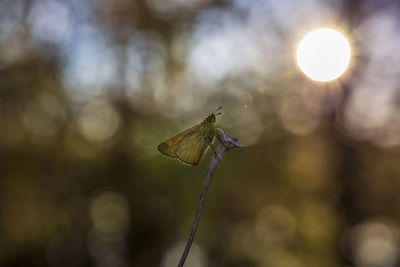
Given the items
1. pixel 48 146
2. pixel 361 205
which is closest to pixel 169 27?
pixel 48 146

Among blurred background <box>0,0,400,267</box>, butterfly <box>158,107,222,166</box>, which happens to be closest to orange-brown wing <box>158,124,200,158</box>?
butterfly <box>158,107,222,166</box>

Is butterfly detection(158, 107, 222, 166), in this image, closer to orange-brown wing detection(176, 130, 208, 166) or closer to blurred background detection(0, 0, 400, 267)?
orange-brown wing detection(176, 130, 208, 166)

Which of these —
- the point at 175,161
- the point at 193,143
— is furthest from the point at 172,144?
the point at 175,161

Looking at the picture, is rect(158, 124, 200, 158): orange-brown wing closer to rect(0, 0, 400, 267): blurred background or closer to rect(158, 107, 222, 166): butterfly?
rect(158, 107, 222, 166): butterfly

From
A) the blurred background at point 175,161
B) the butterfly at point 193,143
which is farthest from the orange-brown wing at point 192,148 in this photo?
the blurred background at point 175,161

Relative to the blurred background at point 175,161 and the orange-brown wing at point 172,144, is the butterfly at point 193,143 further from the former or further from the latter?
the blurred background at point 175,161

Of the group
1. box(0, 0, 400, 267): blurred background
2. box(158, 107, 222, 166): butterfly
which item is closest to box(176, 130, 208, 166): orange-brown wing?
box(158, 107, 222, 166): butterfly

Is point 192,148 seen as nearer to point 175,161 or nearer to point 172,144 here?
point 172,144

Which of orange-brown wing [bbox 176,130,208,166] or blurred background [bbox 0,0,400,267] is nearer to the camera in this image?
orange-brown wing [bbox 176,130,208,166]

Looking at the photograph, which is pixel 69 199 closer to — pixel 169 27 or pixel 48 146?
pixel 48 146
